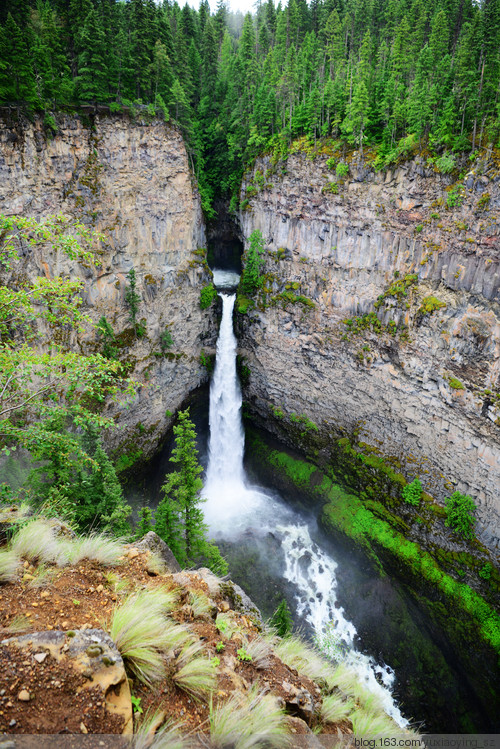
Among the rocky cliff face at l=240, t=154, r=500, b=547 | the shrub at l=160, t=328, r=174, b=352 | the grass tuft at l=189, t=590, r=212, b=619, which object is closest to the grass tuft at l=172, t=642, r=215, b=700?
the grass tuft at l=189, t=590, r=212, b=619

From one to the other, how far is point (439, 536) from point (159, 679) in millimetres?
22034

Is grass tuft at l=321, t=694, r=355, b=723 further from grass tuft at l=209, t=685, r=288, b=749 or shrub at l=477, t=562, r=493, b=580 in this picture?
shrub at l=477, t=562, r=493, b=580

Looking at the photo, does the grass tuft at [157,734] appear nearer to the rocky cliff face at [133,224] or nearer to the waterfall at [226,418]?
the rocky cliff face at [133,224]

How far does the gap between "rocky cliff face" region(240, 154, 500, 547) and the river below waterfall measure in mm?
5389

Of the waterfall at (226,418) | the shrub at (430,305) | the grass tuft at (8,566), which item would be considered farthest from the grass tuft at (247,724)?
the waterfall at (226,418)

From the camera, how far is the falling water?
19.5m

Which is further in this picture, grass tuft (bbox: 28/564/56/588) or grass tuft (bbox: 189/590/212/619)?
grass tuft (bbox: 189/590/212/619)

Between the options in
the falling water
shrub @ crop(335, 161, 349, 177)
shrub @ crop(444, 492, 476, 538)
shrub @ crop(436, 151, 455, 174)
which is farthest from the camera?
shrub @ crop(335, 161, 349, 177)

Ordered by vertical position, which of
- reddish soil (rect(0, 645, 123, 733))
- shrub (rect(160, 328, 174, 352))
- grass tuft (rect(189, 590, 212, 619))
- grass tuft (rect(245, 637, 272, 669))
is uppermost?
reddish soil (rect(0, 645, 123, 733))

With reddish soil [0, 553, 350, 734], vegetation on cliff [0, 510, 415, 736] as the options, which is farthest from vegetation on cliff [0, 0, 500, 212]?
reddish soil [0, 553, 350, 734]

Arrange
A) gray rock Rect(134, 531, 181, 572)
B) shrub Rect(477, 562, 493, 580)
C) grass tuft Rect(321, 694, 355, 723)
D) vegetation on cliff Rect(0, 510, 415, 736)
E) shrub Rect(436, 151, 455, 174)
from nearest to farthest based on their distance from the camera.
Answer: vegetation on cliff Rect(0, 510, 415, 736) → grass tuft Rect(321, 694, 355, 723) → gray rock Rect(134, 531, 181, 572) → shrub Rect(477, 562, 493, 580) → shrub Rect(436, 151, 455, 174)

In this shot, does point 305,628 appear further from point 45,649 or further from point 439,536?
point 45,649

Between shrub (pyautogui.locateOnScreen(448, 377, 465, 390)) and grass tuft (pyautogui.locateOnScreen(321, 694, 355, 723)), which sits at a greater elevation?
grass tuft (pyautogui.locateOnScreen(321, 694, 355, 723))

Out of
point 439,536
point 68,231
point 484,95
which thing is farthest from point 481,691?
point 68,231
